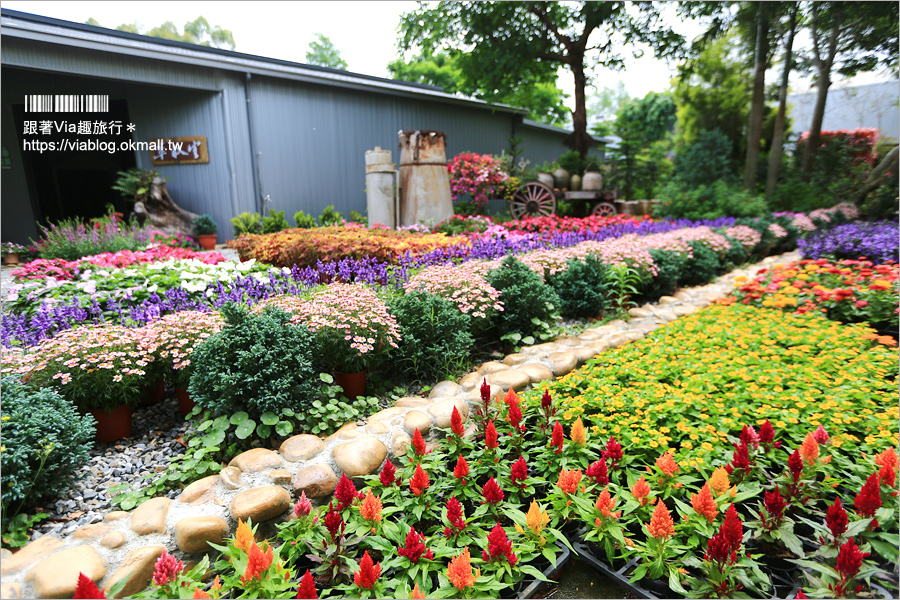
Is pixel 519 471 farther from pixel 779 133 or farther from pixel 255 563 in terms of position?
pixel 779 133

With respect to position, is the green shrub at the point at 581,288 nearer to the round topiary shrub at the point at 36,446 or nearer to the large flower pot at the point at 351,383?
the large flower pot at the point at 351,383

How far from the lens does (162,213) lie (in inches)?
363

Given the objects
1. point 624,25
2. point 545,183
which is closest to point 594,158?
point 545,183

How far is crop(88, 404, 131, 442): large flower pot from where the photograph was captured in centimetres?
247

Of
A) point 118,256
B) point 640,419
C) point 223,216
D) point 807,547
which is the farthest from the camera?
point 223,216

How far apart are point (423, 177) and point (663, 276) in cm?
478

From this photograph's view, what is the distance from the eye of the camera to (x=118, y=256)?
16.2 feet

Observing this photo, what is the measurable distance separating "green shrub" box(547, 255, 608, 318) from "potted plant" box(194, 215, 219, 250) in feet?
24.5

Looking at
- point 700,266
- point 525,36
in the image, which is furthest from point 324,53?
point 700,266

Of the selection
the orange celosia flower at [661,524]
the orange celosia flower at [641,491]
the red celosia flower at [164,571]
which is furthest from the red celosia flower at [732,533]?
the red celosia flower at [164,571]

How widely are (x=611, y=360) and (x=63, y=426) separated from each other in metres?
3.04

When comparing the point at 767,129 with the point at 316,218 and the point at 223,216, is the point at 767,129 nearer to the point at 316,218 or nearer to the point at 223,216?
the point at 316,218

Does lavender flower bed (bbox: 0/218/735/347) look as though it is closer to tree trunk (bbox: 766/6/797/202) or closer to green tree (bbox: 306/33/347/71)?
tree trunk (bbox: 766/6/797/202)

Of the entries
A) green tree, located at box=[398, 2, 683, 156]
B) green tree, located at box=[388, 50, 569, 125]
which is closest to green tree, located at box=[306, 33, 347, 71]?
green tree, located at box=[388, 50, 569, 125]
